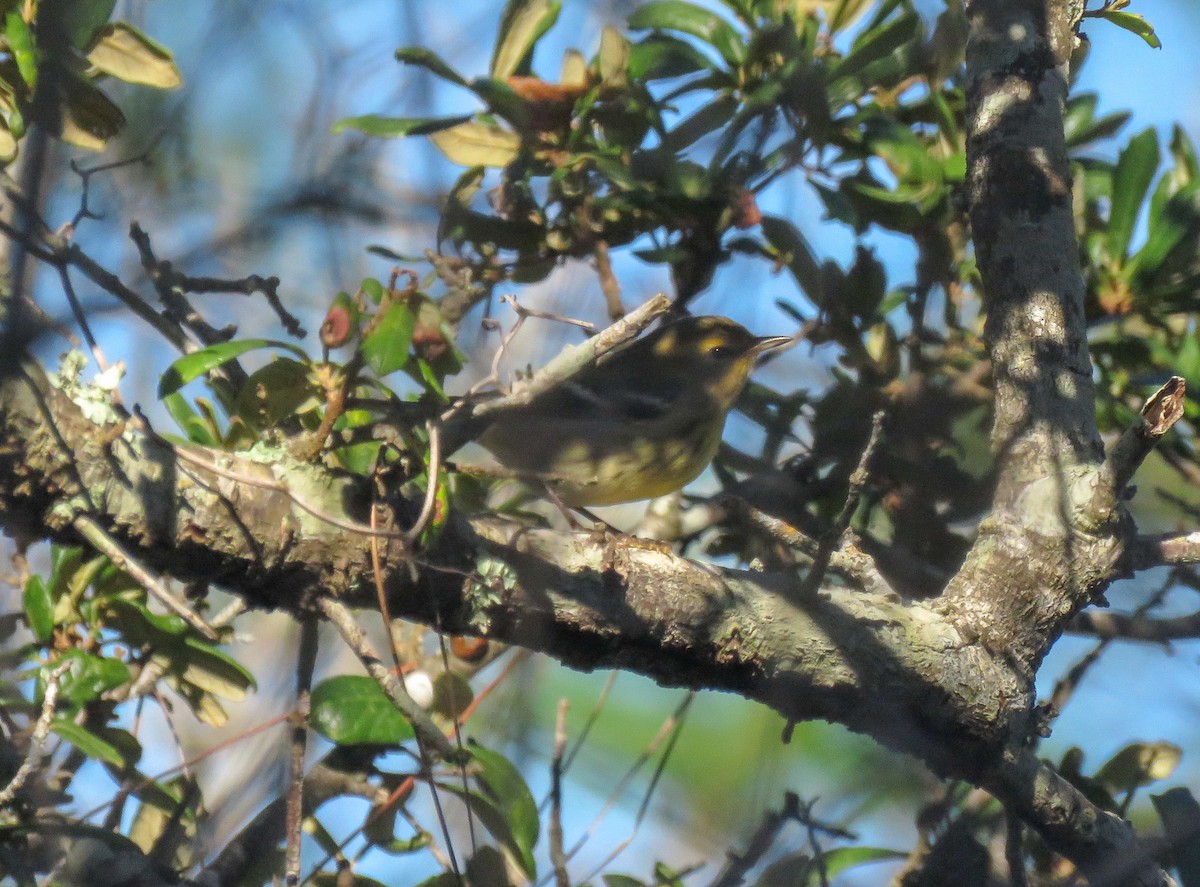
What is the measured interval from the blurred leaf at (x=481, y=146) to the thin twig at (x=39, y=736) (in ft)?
4.80

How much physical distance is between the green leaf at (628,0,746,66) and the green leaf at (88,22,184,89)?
1247 millimetres

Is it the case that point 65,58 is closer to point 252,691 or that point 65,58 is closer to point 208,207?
point 208,207

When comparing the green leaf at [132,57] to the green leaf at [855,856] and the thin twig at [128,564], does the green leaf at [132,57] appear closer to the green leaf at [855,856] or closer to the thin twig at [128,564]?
the thin twig at [128,564]

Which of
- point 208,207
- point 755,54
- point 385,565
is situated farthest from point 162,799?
point 755,54

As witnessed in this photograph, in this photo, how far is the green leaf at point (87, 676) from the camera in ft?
6.69

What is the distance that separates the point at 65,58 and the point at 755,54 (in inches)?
67.5

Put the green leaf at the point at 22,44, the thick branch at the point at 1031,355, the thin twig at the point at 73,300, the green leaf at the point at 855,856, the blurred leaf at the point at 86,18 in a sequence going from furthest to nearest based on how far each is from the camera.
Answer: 1. the green leaf at the point at 855,856
2. the thick branch at the point at 1031,355
3. the green leaf at the point at 22,44
4. the blurred leaf at the point at 86,18
5. the thin twig at the point at 73,300

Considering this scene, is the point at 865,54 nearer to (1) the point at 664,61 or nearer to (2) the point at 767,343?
(1) the point at 664,61

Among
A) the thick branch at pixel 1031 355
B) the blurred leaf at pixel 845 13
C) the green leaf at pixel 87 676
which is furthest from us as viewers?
the blurred leaf at pixel 845 13

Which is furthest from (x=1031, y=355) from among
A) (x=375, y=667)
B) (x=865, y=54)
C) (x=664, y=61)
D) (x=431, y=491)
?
(x=375, y=667)

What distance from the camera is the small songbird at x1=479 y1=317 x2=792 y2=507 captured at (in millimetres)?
2961

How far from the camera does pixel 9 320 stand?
0.92 m

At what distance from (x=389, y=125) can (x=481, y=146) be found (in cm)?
78

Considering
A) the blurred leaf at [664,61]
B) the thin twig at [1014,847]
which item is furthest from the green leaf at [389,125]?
the thin twig at [1014,847]
